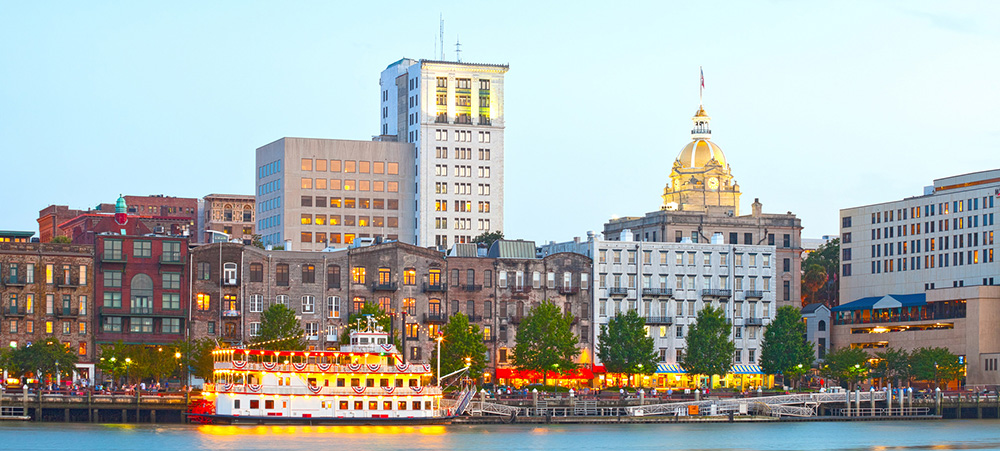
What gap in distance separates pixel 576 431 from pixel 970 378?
227ft

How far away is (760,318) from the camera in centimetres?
17800

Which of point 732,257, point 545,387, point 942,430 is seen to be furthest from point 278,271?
point 942,430

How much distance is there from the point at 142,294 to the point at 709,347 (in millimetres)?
54648

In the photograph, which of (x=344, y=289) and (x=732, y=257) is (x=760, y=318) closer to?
(x=732, y=257)

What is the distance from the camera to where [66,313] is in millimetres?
149750

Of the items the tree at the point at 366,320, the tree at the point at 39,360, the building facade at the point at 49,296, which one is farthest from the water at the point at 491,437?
the building facade at the point at 49,296

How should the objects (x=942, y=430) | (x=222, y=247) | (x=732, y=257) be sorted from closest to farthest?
(x=942, y=430) < (x=222, y=247) < (x=732, y=257)

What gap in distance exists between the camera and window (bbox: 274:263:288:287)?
155625mm

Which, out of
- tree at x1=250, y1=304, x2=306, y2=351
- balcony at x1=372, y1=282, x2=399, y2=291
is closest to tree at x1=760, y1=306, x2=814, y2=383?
balcony at x1=372, y1=282, x2=399, y2=291

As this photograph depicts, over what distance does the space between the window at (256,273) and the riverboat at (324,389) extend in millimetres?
22864

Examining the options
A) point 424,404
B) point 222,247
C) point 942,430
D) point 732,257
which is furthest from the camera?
point 732,257

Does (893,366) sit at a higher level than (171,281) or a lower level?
lower

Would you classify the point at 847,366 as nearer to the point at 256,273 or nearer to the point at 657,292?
the point at 657,292

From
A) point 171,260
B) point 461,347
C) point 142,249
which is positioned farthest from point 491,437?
point 142,249
